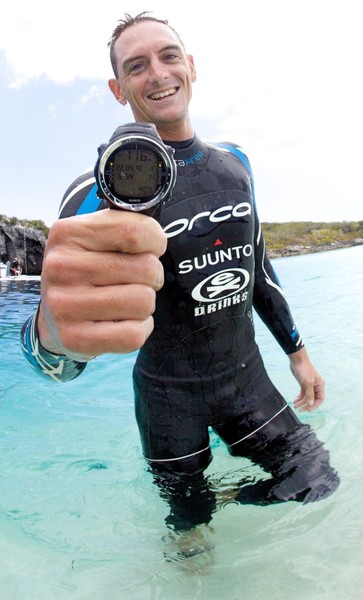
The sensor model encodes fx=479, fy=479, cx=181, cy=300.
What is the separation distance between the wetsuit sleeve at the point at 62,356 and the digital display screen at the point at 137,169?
64cm

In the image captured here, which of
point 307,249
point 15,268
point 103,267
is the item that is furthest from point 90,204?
point 307,249

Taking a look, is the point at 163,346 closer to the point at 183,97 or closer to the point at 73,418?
the point at 183,97

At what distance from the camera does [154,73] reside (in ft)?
7.22

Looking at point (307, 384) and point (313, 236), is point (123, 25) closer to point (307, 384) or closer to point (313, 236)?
point (307, 384)

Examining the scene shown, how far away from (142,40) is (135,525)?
2.43m

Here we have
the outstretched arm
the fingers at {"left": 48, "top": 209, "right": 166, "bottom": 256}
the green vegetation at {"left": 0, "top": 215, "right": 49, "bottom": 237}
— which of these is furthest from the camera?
the green vegetation at {"left": 0, "top": 215, "right": 49, "bottom": 237}

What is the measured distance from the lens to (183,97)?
2277 millimetres

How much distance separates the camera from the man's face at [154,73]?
2.22 m

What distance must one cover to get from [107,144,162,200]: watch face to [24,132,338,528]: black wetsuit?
0.96 metres

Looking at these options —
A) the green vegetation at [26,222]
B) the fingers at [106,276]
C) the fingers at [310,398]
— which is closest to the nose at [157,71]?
the fingers at [106,276]

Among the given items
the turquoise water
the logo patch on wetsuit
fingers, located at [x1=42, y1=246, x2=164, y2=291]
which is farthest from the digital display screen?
the turquoise water

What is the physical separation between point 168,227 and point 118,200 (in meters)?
1.01

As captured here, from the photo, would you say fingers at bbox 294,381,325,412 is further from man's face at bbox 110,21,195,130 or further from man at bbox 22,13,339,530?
man's face at bbox 110,21,195,130

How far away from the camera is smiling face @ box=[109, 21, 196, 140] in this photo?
2.22 metres
